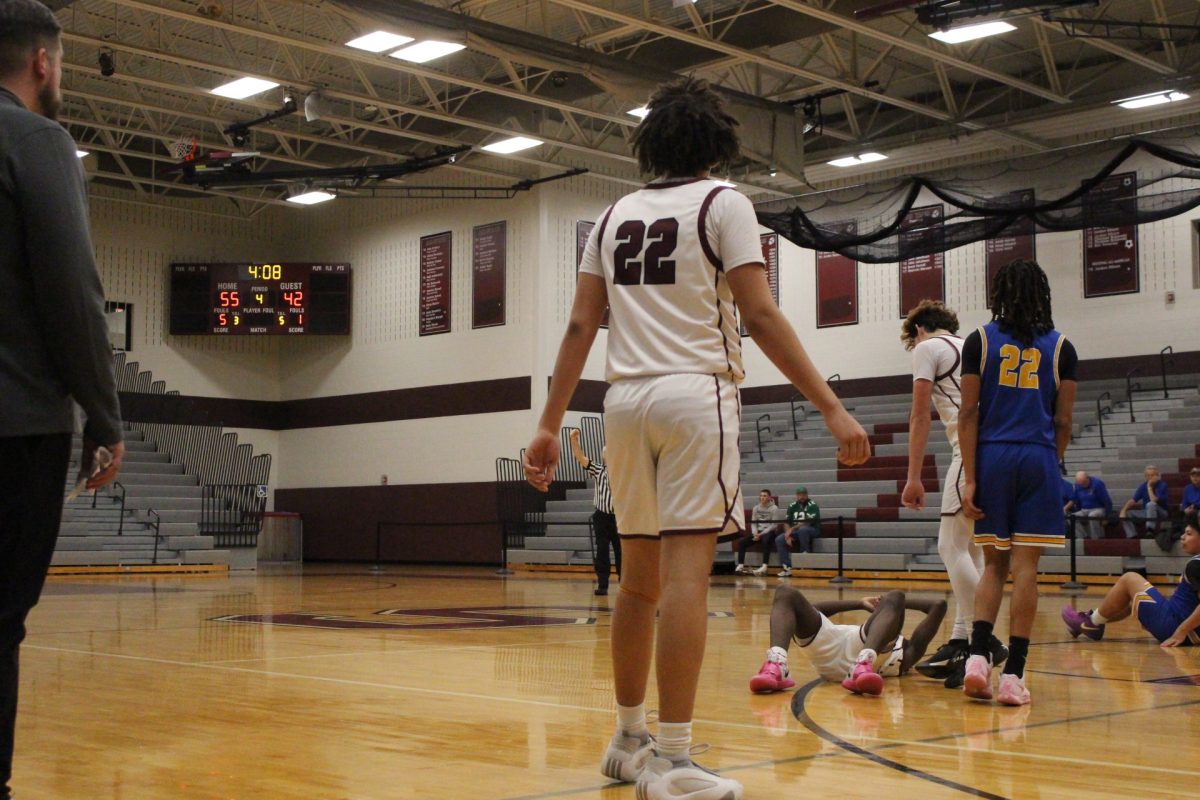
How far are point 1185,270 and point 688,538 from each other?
17885mm

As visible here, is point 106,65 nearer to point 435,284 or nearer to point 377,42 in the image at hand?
point 377,42

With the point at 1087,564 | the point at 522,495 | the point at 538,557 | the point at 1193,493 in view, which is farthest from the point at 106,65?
the point at 1193,493

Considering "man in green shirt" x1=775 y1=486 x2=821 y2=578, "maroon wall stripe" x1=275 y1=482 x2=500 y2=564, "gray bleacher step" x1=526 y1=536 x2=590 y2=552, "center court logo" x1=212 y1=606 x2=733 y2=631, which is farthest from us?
"maroon wall stripe" x1=275 y1=482 x2=500 y2=564

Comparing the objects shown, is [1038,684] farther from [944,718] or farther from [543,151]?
[543,151]

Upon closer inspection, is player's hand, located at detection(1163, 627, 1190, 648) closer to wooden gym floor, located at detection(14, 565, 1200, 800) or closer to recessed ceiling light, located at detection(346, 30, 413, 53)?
wooden gym floor, located at detection(14, 565, 1200, 800)

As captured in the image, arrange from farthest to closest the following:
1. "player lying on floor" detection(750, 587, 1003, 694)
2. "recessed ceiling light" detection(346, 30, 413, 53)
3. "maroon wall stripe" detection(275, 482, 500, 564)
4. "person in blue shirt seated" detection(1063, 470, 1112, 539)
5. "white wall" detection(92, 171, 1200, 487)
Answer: "maroon wall stripe" detection(275, 482, 500, 564), "white wall" detection(92, 171, 1200, 487), "recessed ceiling light" detection(346, 30, 413, 53), "person in blue shirt seated" detection(1063, 470, 1112, 539), "player lying on floor" detection(750, 587, 1003, 694)

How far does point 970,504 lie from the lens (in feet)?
17.6

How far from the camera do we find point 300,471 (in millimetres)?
27750

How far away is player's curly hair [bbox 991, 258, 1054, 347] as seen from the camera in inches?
216

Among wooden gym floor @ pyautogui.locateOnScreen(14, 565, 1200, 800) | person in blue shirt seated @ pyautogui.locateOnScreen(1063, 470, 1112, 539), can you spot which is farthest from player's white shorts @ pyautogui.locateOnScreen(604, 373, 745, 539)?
person in blue shirt seated @ pyautogui.locateOnScreen(1063, 470, 1112, 539)

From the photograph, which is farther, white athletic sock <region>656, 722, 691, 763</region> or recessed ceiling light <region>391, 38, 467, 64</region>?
recessed ceiling light <region>391, 38, 467, 64</region>

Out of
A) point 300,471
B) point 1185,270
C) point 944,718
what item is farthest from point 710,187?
point 300,471

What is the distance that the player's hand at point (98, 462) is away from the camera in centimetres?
271

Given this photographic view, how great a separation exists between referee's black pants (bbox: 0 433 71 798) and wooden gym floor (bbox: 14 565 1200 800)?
0.80 metres
